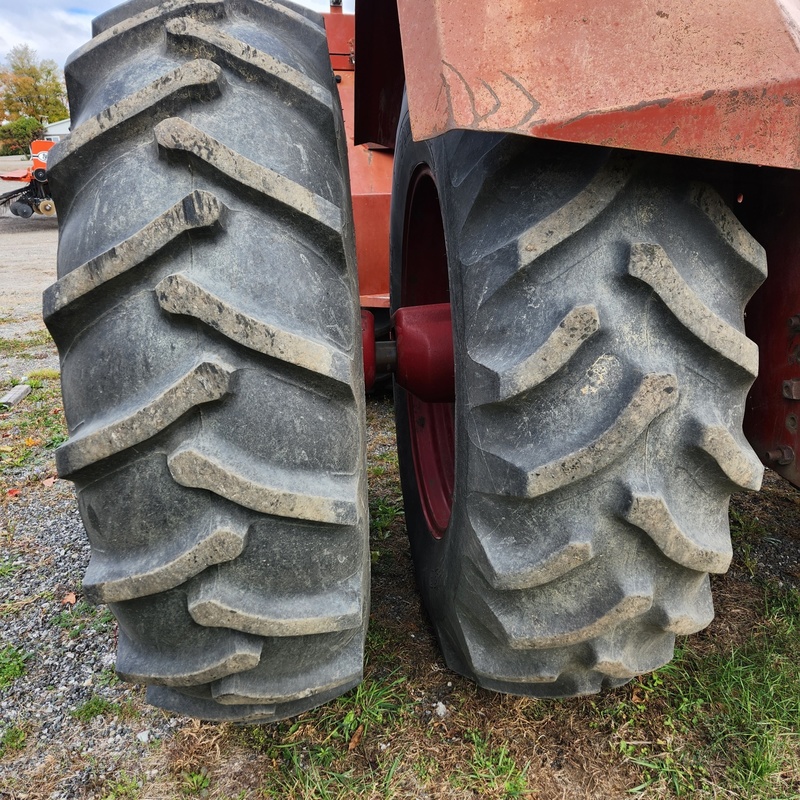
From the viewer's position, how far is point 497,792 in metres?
1.41

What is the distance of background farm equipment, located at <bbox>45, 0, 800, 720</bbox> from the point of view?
32.4 inches

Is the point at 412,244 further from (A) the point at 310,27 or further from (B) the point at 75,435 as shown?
(B) the point at 75,435

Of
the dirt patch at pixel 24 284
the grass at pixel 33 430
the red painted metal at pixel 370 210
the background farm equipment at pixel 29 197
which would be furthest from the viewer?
the background farm equipment at pixel 29 197

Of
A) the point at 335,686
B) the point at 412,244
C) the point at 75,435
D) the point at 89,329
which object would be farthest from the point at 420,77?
the point at 412,244

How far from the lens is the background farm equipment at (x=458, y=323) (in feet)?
2.70

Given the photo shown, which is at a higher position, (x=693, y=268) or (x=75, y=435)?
(x=693, y=268)

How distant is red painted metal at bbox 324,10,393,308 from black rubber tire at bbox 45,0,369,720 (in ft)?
6.30

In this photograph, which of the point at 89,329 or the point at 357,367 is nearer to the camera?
the point at 89,329

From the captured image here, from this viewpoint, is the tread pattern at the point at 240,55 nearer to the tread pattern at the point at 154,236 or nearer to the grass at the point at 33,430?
the tread pattern at the point at 154,236

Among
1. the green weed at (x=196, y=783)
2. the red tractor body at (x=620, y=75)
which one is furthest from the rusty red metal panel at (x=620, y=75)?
the green weed at (x=196, y=783)

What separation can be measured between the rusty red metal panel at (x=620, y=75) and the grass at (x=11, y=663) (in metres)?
1.83

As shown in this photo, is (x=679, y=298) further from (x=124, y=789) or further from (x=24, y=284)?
(x=24, y=284)

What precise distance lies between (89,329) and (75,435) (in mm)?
165

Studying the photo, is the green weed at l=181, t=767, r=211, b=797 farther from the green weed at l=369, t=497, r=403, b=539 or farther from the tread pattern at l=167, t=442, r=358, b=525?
the green weed at l=369, t=497, r=403, b=539
